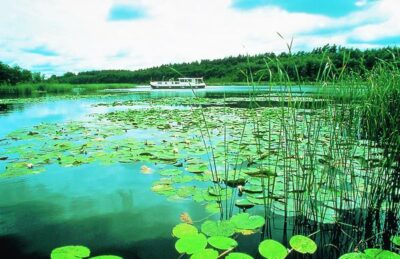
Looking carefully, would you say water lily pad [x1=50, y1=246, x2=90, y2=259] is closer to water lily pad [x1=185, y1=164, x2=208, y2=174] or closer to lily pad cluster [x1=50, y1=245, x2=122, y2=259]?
lily pad cluster [x1=50, y1=245, x2=122, y2=259]

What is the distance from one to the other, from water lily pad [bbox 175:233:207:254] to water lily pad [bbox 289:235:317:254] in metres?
0.52

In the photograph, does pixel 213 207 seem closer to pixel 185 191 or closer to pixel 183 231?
pixel 185 191

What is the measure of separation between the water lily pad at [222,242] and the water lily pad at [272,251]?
0.55 feet

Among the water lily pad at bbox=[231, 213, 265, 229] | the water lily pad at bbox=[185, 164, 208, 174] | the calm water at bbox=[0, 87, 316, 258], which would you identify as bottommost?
the calm water at bbox=[0, 87, 316, 258]

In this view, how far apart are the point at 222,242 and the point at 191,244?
7.3 inches

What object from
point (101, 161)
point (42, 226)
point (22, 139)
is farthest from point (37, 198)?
point (22, 139)

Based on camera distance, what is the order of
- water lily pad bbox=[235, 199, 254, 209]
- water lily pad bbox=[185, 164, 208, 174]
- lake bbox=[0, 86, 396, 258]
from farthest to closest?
water lily pad bbox=[185, 164, 208, 174] → water lily pad bbox=[235, 199, 254, 209] → lake bbox=[0, 86, 396, 258]

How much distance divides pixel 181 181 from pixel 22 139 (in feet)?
13.3

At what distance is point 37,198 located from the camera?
108 inches

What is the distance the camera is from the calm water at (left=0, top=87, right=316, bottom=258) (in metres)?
1.93

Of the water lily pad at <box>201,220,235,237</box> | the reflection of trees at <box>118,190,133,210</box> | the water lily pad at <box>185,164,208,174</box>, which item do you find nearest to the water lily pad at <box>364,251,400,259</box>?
the water lily pad at <box>201,220,235,237</box>

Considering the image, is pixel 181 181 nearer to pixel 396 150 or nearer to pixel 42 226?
pixel 42 226

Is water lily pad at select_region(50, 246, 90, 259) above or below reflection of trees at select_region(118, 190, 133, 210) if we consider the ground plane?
above

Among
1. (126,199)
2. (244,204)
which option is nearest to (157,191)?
(126,199)
